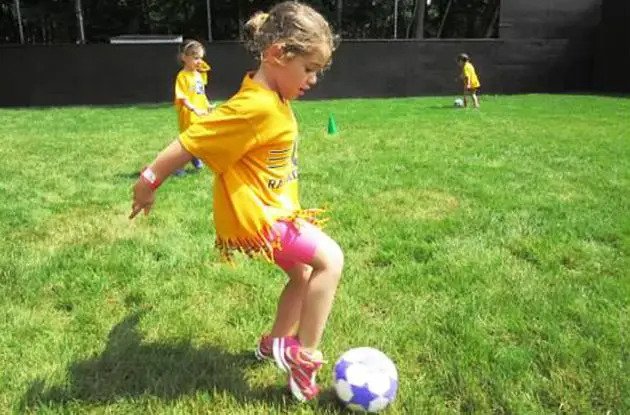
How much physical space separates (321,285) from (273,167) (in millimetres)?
522

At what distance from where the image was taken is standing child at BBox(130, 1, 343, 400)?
2420 mm

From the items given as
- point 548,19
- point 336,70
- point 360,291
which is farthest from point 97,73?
point 360,291

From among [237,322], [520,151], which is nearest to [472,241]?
[237,322]

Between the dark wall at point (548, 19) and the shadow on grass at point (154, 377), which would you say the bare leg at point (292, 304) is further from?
the dark wall at point (548, 19)

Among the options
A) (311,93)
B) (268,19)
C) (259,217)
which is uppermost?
(268,19)

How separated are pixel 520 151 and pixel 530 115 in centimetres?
539

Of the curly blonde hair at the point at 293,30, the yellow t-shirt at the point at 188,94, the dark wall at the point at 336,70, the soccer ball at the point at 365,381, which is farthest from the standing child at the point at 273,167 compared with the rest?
the dark wall at the point at 336,70

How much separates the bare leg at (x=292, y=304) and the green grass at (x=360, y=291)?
21 centimetres

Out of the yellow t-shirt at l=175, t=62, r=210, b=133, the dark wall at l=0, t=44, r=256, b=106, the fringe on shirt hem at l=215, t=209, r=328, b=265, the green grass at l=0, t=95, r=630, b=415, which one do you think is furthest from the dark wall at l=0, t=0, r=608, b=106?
the fringe on shirt hem at l=215, t=209, r=328, b=265

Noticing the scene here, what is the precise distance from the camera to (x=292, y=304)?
2.77m

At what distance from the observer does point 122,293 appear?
12.2 feet

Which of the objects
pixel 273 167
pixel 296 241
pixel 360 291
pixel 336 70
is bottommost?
pixel 360 291

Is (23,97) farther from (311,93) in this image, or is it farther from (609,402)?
(609,402)

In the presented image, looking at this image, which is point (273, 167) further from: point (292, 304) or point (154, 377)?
point (154, 377)
